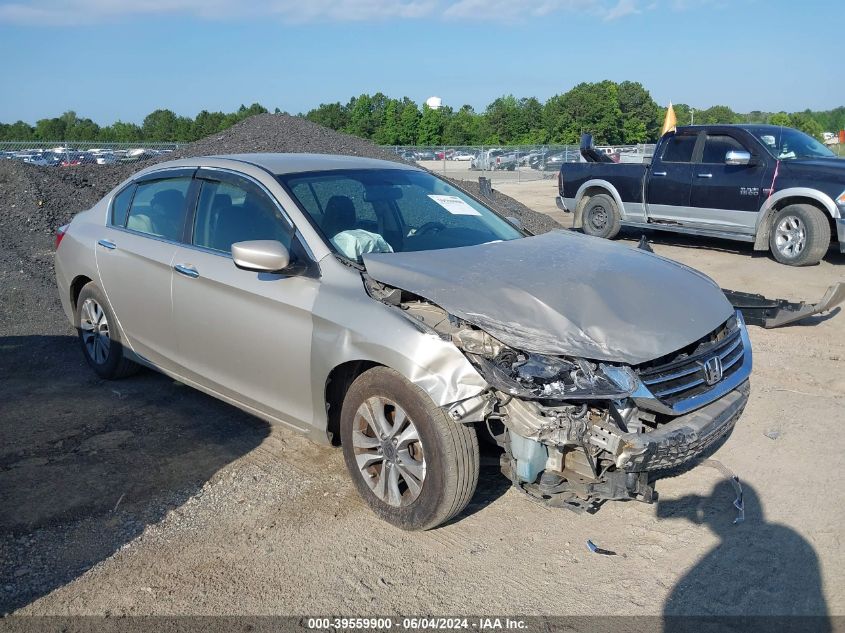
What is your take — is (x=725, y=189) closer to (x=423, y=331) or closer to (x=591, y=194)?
(x=591, y=194)

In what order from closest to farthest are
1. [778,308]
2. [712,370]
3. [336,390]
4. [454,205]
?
[712,370] < [336,390] < [454,205] < [778,308]

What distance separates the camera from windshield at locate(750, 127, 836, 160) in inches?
433

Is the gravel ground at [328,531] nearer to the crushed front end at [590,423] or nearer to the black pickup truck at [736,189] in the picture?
the crushed front end at [590,423]

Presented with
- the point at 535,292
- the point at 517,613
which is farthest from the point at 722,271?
the point at 517,613

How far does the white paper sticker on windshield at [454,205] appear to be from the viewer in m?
5.14

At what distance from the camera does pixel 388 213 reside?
15.9 feet

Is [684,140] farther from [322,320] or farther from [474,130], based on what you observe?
[474,130]

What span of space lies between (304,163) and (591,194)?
31.5 ft

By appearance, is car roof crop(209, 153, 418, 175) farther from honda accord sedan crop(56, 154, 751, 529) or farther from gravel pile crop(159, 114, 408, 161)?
gravel pile crop(159, 114, 408, 161)

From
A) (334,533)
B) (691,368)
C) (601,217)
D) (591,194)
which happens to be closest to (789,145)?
(601,217)

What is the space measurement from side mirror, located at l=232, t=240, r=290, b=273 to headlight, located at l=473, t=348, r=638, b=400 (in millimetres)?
1250

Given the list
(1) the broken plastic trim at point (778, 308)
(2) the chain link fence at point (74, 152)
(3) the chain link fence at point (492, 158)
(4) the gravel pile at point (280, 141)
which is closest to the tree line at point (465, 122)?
(3) the chain link fence at point (492, 158)

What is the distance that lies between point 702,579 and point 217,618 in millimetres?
2139

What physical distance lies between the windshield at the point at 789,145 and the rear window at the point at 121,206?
8.83 meters
